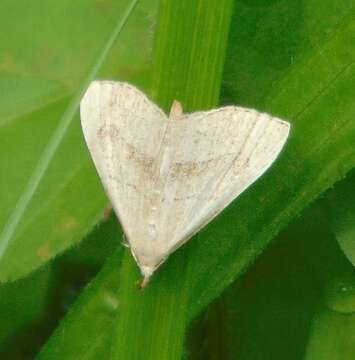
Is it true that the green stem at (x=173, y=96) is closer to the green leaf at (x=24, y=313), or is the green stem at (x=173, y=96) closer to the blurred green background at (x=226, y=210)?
the blurred green background at (x=226, y=210)

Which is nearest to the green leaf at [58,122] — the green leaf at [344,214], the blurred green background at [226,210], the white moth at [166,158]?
the blurred green background at [226,210]

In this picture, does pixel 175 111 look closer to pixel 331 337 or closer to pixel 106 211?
pixel 106 211

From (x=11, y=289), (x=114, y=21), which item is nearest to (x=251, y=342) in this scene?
(x=11, y=289)

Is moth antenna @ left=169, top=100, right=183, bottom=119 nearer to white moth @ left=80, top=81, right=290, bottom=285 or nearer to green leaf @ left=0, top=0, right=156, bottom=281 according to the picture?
white moth @ left=80, top=81, right=290, bottom=285

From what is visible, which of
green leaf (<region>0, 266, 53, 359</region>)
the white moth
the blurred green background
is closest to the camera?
the white moth

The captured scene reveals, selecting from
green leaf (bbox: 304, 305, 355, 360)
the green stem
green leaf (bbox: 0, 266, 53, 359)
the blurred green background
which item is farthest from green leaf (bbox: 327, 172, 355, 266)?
green leaf (bbox: 0, 266, 53, 359)

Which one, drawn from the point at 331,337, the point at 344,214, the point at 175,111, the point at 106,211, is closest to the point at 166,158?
the point at 175,111
